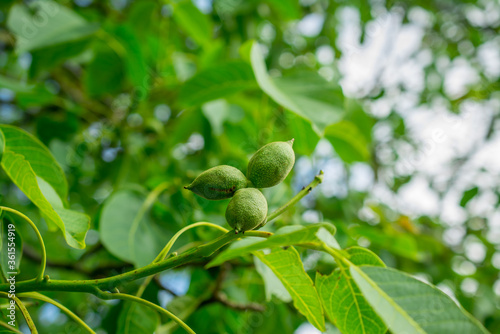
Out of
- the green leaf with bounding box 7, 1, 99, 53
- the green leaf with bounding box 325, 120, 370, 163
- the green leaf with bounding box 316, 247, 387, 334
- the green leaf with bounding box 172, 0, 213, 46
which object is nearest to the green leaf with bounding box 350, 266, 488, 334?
the green leaf with bounding box 316, 247, 387, 334

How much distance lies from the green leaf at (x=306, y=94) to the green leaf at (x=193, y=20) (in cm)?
66

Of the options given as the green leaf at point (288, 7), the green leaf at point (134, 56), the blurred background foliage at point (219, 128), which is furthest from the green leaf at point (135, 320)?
the green leaf at point (288, 7)

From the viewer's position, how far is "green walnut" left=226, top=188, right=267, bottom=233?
640 mm

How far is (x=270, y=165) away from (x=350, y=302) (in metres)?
0.30

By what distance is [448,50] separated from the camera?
10.9 feet

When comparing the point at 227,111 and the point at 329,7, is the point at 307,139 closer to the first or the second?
the point at 227,111

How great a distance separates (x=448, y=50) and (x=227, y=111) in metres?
2.42

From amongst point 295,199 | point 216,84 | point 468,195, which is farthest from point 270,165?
point 468,195

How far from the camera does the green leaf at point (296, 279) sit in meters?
0.74

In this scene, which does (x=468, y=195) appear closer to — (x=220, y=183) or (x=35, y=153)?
(x=220, y=183)

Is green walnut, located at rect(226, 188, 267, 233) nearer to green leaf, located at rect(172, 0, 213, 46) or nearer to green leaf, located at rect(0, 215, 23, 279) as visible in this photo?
green leaf, located at rect(0, 215, 23, 279)

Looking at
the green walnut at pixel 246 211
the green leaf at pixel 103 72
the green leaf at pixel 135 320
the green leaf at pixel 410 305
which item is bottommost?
the green leaf at pixel 135 320

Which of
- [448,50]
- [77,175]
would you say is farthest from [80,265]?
[448,50]

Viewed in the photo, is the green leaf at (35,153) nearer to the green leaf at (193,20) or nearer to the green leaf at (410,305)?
the green leaf at (410,305)
